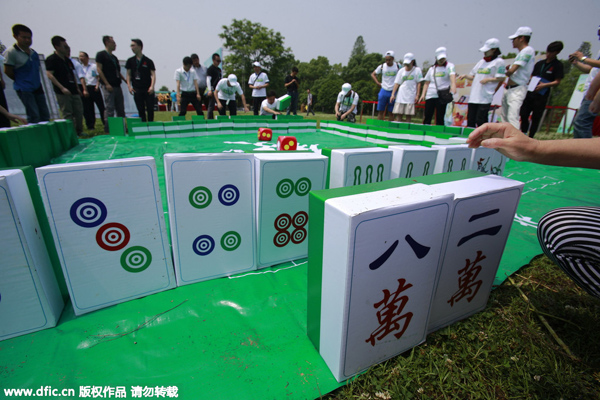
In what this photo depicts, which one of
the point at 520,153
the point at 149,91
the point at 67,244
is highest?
the point at 149,91

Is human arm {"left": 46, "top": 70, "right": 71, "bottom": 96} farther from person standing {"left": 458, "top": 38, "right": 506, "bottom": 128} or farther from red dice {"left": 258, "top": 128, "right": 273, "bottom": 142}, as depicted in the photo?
person standing {"left": 458, "top": 38, "right": 506, "bottom": 128}

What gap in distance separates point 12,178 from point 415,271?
62.0 inches

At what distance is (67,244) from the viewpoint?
1158 mm

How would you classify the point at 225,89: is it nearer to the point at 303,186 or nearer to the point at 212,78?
the point at 212,78

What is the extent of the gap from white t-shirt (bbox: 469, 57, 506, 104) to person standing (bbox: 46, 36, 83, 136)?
774 cm

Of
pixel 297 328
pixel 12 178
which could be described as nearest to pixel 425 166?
pixel 297 328

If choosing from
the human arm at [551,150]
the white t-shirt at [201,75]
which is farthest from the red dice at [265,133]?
the human arm at [551,150]

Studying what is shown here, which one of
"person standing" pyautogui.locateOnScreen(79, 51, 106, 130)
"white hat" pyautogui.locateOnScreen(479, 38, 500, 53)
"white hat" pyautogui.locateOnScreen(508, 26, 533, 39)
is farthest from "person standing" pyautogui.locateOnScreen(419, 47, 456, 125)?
"person standing" pyautogui.locateOnScreen(79, 51, 106, 130)

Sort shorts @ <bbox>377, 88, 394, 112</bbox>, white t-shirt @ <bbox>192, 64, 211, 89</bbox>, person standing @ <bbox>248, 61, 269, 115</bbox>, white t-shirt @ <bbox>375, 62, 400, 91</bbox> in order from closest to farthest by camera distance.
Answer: white t-shirt @ <bbox>192, 64, 211, 89</bbox> < white t-shirt @ <bbox>375, 62, 400, 91</bbox> < shorts @ <bbox>377, 88, 394, 112</bbox> < person standing @ <bbox>248, 61, 269, 115</bbox>

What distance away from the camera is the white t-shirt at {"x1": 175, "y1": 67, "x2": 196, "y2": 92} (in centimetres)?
631

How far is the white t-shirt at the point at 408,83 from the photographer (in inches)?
249

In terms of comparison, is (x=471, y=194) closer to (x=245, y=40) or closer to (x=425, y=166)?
(x=425, y=166)

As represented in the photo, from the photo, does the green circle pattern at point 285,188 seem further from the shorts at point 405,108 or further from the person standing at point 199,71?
the person standing at point 199,71

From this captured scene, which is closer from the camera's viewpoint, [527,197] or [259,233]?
[259,233]
